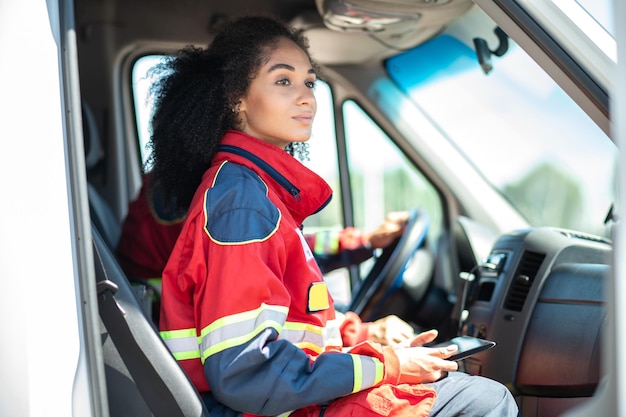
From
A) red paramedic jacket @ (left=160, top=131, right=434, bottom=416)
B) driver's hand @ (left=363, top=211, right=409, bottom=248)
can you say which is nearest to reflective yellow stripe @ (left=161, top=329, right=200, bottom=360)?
red paramedic jacket @ (left=160, top=131, right=434, bottom=416)

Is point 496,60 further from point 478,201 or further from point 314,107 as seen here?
point 314,107

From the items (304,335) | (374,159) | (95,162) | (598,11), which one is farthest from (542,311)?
(374,159)

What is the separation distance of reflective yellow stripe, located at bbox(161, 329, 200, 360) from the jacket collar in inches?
13.4

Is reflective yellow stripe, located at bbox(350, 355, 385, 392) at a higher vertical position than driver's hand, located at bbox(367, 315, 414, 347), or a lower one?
higher

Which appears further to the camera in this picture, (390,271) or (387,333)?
(390,271)

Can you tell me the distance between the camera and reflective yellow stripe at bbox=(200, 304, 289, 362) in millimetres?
1431

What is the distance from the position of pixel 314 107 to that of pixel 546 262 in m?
0.75

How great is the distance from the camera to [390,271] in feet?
8.52

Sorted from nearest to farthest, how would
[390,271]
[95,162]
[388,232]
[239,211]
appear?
1. [239,211]
2. [390,271]
3. [388,232]
4. [95,162]

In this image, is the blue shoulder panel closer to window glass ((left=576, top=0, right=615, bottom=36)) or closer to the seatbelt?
the seatbelt

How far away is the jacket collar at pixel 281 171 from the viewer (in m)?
1.71

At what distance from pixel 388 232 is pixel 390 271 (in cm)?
20

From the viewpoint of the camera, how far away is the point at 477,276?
2355mm

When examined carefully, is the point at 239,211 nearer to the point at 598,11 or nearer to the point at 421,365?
the point at 421,365
